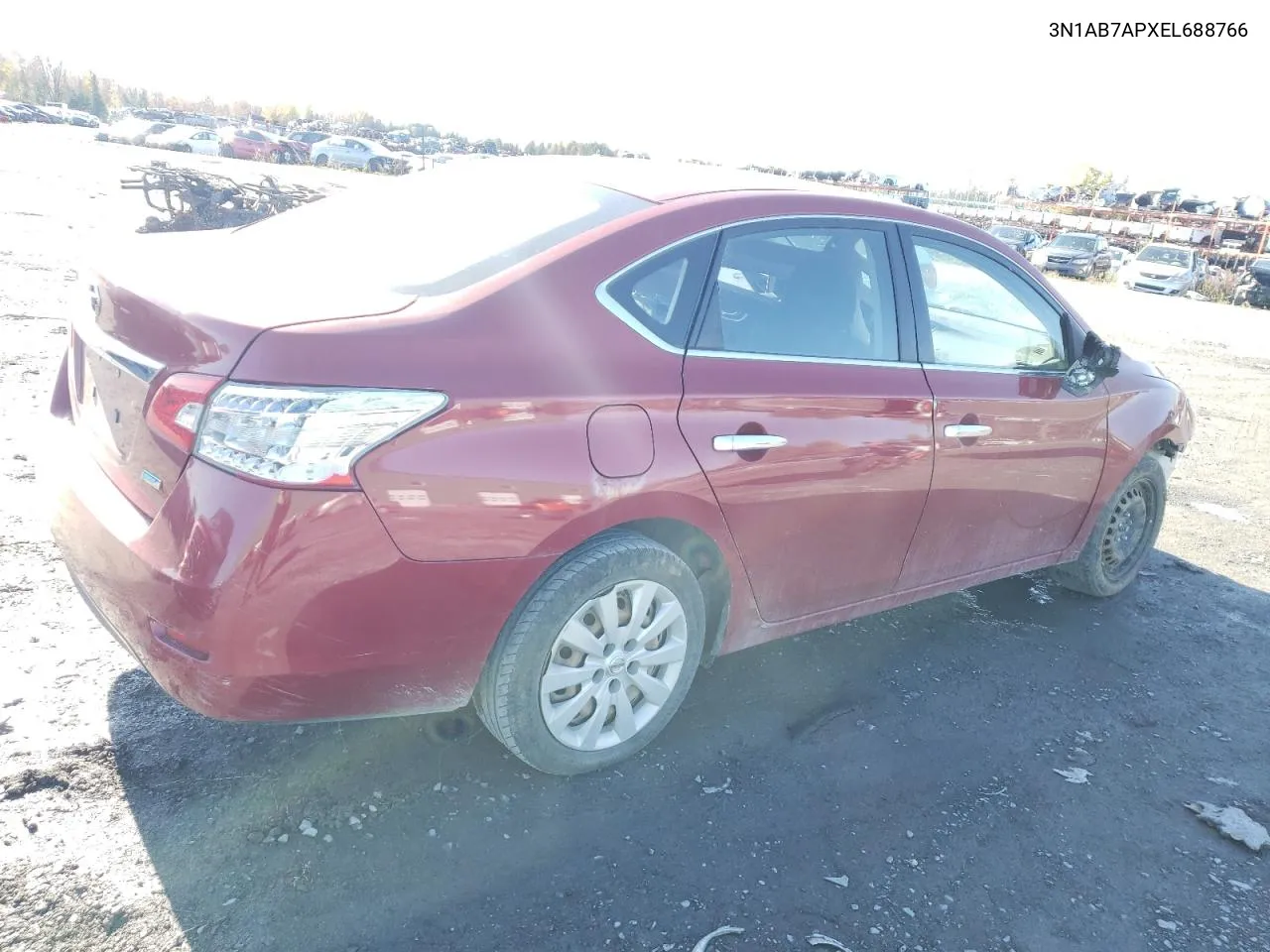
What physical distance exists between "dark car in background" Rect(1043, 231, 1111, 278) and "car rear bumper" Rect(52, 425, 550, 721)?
26.3 metres

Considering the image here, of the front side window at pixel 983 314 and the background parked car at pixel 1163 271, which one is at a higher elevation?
the front side window at pixel 983 314

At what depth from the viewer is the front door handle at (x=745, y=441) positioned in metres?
2.78

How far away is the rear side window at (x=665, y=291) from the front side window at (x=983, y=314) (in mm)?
1052

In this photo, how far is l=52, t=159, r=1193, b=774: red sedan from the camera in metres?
2.20

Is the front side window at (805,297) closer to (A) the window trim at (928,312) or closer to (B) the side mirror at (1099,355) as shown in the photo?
(A) the window trim at (928,312)

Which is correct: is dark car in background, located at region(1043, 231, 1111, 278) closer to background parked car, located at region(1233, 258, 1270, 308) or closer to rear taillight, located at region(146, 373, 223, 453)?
background parked car, located at region(1233, 258, 1270, 308)

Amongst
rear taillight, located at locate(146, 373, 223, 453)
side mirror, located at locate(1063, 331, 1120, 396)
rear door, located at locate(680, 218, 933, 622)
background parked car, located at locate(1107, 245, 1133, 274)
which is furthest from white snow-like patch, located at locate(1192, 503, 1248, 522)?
background parked car, located at locate(1107, 245, 1133, 274)

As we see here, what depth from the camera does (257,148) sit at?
129ft

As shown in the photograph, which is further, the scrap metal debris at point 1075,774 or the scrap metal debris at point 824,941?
the scrap metal debris at point 1075,774

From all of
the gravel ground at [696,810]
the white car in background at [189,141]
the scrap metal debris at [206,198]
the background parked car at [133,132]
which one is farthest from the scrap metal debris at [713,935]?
the background parked car at [133,132]

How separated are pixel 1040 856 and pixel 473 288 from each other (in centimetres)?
236

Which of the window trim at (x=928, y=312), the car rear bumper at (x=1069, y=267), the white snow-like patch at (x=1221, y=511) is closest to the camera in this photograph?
the window trim at (x=928, y=312)

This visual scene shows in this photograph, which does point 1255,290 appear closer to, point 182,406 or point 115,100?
point 182,406

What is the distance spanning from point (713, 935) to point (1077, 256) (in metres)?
26.7
